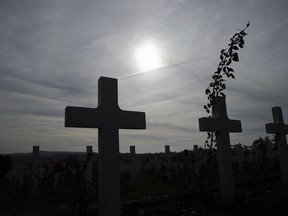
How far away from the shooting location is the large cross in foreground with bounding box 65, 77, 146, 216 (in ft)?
11.8

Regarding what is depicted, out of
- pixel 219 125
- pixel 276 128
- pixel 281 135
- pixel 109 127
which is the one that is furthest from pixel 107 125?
pixel 281 135

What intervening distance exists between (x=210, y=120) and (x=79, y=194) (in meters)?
3.06

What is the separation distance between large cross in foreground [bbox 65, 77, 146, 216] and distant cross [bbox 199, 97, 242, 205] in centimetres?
184

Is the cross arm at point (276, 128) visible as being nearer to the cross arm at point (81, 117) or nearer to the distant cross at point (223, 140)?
the distant cross at point (223, 140)

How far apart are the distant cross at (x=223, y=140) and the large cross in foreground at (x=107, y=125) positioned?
184cm

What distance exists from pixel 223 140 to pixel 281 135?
3.24m

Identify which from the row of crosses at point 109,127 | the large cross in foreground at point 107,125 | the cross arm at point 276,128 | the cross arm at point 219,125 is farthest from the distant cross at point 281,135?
the large cross in foreground at point 107,125

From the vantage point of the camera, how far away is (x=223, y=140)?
5.42m

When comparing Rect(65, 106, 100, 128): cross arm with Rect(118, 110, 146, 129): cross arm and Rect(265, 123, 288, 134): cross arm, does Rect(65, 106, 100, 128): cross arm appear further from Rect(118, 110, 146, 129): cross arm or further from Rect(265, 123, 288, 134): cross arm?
Rect(265, 123, 288, 134): cross arm

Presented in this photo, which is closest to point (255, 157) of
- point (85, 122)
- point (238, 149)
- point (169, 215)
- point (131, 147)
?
point (238, 149)

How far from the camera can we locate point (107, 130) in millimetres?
3904

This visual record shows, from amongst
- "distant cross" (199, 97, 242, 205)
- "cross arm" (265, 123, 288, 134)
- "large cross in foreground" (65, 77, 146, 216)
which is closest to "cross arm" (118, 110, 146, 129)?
"large cross in foreground" (65, 77, 146, 216)

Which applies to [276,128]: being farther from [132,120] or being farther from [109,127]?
[109,127]

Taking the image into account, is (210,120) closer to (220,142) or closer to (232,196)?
(220,142)
